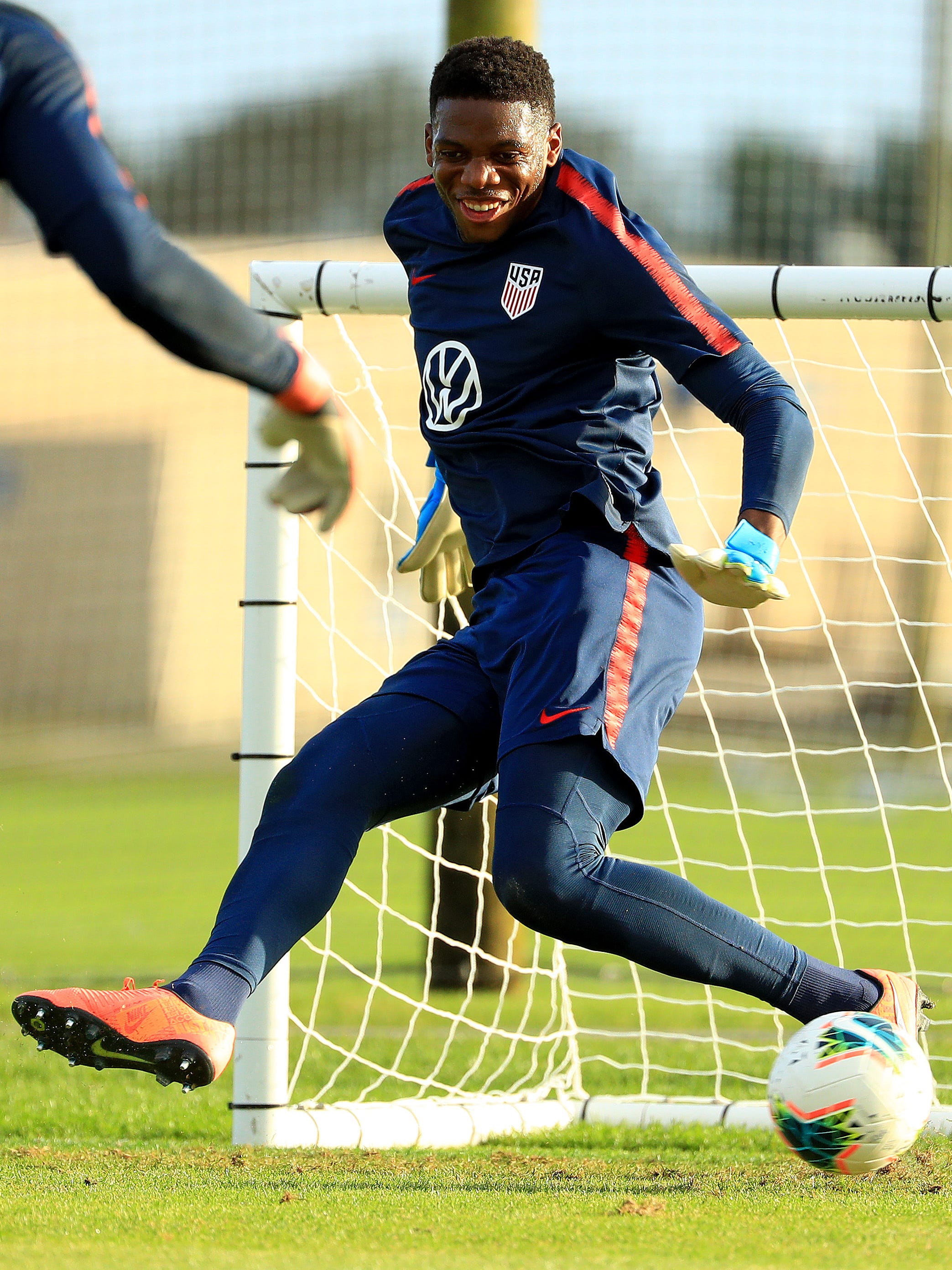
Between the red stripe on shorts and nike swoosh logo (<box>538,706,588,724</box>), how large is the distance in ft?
0.18

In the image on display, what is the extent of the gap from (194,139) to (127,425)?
35.1ft

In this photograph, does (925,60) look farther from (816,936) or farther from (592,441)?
(592,441)

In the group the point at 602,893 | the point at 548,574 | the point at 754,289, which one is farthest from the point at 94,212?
the point at 754,289

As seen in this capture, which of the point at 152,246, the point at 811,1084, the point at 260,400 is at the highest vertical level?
the point at 152,246

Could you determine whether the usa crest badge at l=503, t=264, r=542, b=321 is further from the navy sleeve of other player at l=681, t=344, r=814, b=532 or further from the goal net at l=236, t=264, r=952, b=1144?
the goal net at l=236, t=264, r=952, b=1144

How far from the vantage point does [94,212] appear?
7.36 feet

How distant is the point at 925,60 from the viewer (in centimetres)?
1451

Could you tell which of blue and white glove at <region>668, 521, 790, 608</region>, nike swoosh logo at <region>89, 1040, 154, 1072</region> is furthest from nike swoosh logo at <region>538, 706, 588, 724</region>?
nike swoosh logo at <region>89, 1040, 154, 1072</region>

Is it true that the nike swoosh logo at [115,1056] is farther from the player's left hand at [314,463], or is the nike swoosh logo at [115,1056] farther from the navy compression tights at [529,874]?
the player's left hand at [314,463]

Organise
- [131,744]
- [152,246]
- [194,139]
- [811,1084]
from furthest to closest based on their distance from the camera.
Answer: [131,744], [194,139], [811,1084], [152,246]

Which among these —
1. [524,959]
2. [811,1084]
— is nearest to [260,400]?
[811,1084]

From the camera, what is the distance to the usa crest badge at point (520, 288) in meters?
3.22

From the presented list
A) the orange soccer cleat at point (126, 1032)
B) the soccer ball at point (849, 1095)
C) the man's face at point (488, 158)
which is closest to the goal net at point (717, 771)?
the man's face at point (488, 158)

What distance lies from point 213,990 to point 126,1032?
21 centimetres
